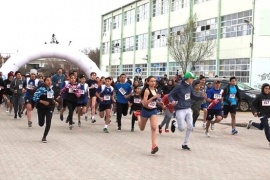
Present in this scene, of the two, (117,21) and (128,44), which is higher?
(117,21)

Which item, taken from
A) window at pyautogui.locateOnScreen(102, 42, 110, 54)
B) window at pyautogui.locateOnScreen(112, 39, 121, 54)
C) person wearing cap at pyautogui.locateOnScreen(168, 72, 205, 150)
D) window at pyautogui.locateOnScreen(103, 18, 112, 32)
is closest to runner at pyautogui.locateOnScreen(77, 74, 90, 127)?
person wearing cap at pyautogui.locateOnScreen(168, 72, 205, 150)

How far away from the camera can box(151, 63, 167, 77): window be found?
52.1m

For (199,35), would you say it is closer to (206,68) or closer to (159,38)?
(206,68)

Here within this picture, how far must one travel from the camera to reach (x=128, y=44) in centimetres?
6419

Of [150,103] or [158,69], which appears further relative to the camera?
[158,69]

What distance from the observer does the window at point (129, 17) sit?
62.3 m

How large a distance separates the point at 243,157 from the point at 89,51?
3820 inches

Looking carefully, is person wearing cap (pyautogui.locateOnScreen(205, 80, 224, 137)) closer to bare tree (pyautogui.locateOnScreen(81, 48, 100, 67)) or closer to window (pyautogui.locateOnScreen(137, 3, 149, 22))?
window (pyautogui.locateOnScreen(137, 3, 149, 22))

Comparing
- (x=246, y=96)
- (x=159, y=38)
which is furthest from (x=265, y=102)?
(x=159, y=38)

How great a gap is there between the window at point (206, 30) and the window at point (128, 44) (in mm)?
18467

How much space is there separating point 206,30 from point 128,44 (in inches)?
867

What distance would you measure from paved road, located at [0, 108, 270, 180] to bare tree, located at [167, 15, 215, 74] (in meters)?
27.0

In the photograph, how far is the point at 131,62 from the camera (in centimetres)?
6209

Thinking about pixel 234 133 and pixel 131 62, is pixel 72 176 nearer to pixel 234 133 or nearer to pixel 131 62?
pixel 234 133
